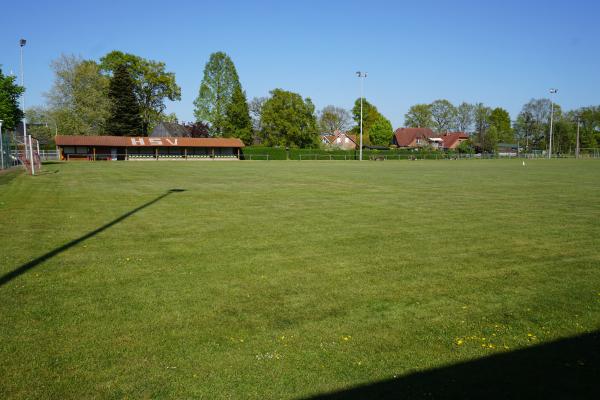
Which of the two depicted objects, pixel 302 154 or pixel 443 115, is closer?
pixel 302 154

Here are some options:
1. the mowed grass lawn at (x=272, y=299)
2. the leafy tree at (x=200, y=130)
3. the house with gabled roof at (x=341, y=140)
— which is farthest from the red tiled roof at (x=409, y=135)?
the mowed grass lawn at (x=272, y=299)

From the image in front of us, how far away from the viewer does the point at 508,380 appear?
4.07 meters

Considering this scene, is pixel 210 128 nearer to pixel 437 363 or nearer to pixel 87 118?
pixel 87 118

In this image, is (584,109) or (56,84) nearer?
(56,84)

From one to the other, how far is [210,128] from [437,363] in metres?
87.4

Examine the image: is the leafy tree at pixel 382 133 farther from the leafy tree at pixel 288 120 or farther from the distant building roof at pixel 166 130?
the distant building roof at pixel 166 130

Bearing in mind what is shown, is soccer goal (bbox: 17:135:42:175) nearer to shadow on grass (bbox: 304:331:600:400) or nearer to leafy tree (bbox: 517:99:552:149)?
shadow on grass (bbox: 304:331:600:400)

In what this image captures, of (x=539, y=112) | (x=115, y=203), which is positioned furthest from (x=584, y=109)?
(x=115, y=203)

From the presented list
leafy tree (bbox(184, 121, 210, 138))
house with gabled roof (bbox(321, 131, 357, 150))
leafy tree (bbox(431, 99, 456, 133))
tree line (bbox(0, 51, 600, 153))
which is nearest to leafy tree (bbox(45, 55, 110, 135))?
tree line (bbox(0, 51, 600, 153))

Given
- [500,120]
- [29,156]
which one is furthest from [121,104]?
[500,120]

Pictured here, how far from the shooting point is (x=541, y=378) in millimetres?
4105

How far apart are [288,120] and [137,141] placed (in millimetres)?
32641

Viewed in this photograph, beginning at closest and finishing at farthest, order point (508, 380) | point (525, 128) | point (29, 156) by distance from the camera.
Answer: point (508, 380) → point (29, 156) → point (525, 128)

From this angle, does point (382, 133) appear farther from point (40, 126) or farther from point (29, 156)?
point (29, 156)
